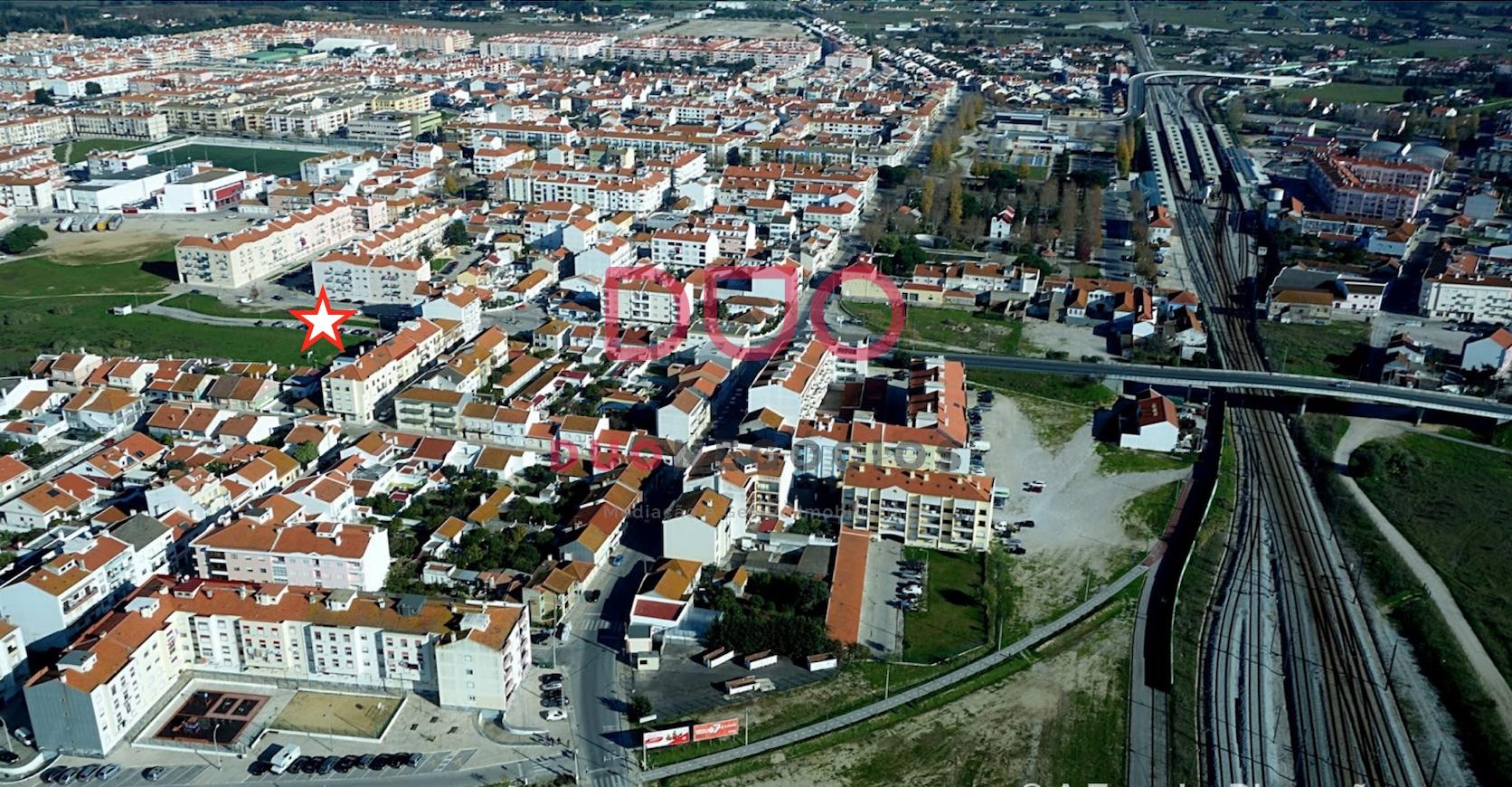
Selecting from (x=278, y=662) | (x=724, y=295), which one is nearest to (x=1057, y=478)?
(x=724, y=295)

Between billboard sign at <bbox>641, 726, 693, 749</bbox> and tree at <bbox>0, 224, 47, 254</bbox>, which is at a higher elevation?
tree at <bbox>0, 224, 47, 254</bbox>

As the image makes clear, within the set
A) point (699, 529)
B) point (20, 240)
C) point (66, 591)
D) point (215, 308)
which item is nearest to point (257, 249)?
point (215, 308)

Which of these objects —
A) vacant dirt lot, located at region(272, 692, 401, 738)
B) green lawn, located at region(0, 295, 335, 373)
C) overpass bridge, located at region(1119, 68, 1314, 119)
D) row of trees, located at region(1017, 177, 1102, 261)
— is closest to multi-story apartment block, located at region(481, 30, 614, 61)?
overpass bridge, located at region(1119, 68, 1314, 119)

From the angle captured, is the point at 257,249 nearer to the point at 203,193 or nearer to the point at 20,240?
the point at 20,240

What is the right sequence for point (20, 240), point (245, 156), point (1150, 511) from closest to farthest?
point (1150, 511)
point (20, 240)
point (245, 156)

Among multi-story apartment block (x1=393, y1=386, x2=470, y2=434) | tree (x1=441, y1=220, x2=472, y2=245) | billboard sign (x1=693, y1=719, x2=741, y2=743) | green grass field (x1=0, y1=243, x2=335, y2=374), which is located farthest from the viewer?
tree (x1=441, y1=220, x2=472, y2=245)

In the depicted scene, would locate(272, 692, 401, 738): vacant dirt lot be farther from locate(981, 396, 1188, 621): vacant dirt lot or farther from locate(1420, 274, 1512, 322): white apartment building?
locate(1420, 274, 1512, 322): white apartment building
